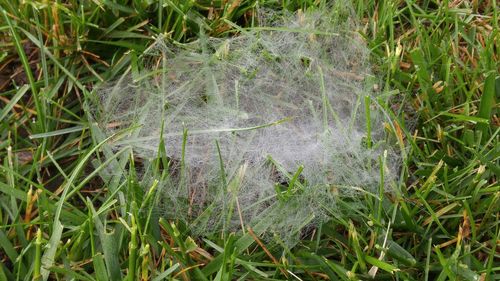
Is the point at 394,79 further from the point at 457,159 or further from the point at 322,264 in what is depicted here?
the point at 322,264

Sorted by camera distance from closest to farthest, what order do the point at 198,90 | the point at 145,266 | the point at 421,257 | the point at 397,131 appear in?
the point at 145,266 → the point at 421,257 → the point at 397,131 → the point at 198,90

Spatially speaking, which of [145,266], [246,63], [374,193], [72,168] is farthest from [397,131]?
[72,168]

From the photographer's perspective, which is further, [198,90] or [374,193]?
[198,90]

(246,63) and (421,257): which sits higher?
(246,63)

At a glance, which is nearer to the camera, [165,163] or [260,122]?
[165,163]
